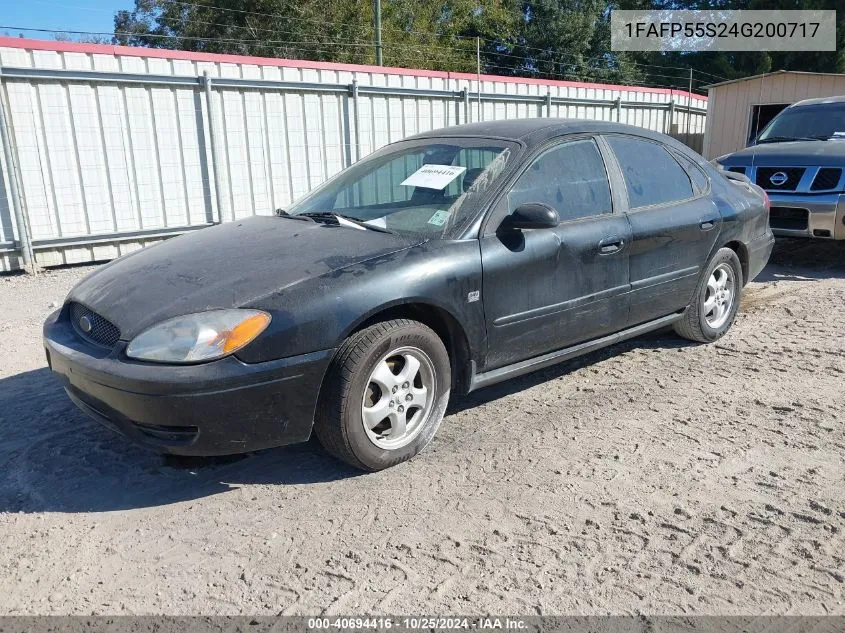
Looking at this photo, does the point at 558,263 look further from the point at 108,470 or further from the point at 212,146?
the point at 212,146

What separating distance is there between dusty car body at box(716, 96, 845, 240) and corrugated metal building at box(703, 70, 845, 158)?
6574 millimetres

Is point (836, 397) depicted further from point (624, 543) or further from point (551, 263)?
point (624, 543)

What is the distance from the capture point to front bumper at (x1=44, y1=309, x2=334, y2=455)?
2.79m

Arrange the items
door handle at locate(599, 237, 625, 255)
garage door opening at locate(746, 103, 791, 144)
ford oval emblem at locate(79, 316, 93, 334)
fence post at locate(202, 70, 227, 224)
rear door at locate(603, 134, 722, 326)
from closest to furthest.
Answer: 1. ford oval emblem at locate(79, 316, 93, 334)
2. door handle at locate(599, 237, 625, 255)
3. rear door at locate(603, 134, 722, 326)
4. fence post at locate(202, 70, 227, 224)
5. garage door opening at locate(746, 103, 791, 144)

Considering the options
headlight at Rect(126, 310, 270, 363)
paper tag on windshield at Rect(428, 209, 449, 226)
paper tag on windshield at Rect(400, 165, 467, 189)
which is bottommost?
headlight at Rect(126, 310, 270, 363)

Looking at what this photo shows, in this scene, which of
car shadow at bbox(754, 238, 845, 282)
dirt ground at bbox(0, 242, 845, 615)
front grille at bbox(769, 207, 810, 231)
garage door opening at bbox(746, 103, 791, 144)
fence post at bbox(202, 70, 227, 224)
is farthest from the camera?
garage door opening at bbox(746, 103, 791, 144)

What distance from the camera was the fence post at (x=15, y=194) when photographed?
7102 mm

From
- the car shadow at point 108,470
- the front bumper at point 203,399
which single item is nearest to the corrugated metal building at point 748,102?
the car shadow at point 108,470

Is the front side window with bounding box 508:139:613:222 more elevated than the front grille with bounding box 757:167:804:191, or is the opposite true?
the front side window with bounding box 508:139:613:222

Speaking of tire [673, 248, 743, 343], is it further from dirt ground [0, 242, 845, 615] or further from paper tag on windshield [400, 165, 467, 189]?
paper tag on windshield [400, 165, 467, 189]

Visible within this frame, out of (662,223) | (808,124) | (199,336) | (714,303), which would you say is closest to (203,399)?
(199,336)

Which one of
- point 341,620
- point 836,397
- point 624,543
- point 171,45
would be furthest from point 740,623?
point 171,45

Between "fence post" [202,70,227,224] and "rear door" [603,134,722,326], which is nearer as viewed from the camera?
"rear door" [603,134,722,326]

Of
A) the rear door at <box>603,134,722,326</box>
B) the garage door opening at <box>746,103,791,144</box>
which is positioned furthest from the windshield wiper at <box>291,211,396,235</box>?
the garage door opening at <box>746,103,791,144</box>
